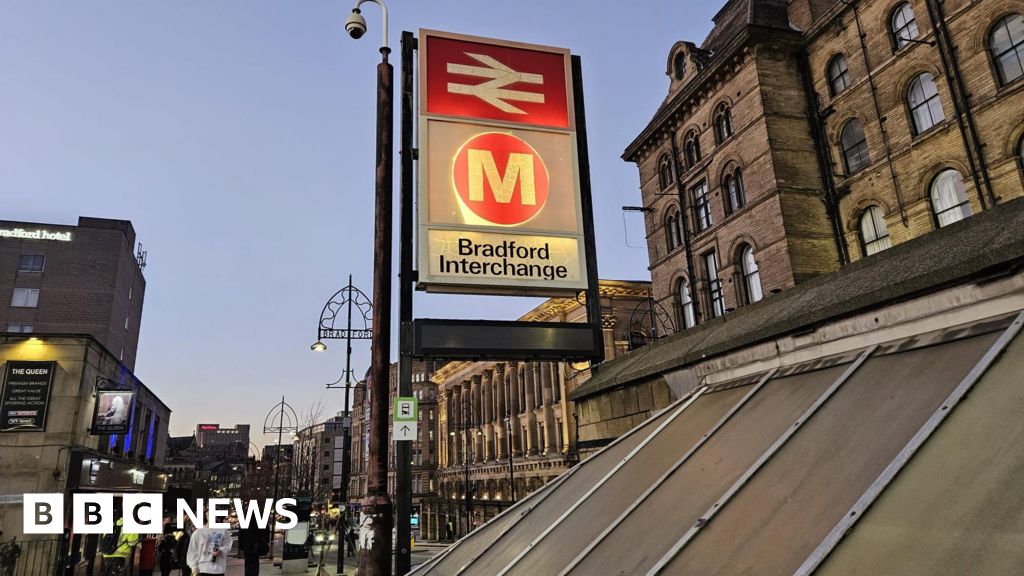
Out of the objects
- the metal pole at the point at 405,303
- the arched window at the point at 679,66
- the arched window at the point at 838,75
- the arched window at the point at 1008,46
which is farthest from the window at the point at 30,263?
the arched window at the point at 1008,46

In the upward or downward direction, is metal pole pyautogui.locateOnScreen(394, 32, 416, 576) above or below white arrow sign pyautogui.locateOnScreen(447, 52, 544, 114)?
below

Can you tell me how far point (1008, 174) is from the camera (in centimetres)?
1936

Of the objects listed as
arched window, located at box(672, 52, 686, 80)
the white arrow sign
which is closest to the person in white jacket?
the white arrow sign

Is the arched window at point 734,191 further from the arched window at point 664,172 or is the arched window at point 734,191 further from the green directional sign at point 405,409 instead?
the green directional sign at point 405,409

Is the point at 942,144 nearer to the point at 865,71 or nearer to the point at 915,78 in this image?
the point at 915,78

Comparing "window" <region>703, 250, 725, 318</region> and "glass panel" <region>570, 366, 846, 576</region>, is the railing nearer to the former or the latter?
"glass panel" <region>570, 366, 846, 576</region>

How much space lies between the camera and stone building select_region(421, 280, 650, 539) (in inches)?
2111

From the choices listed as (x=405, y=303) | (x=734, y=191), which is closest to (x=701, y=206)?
(x=734, y=191)

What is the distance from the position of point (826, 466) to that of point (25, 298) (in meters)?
70.1

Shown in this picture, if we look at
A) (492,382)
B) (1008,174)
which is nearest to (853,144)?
(1008,174)

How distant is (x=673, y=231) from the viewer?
34125 mm

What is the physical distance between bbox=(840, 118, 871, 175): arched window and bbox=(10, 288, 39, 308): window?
6502 cm

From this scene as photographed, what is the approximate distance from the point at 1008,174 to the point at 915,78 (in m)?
5.43

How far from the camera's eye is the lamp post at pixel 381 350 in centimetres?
722
